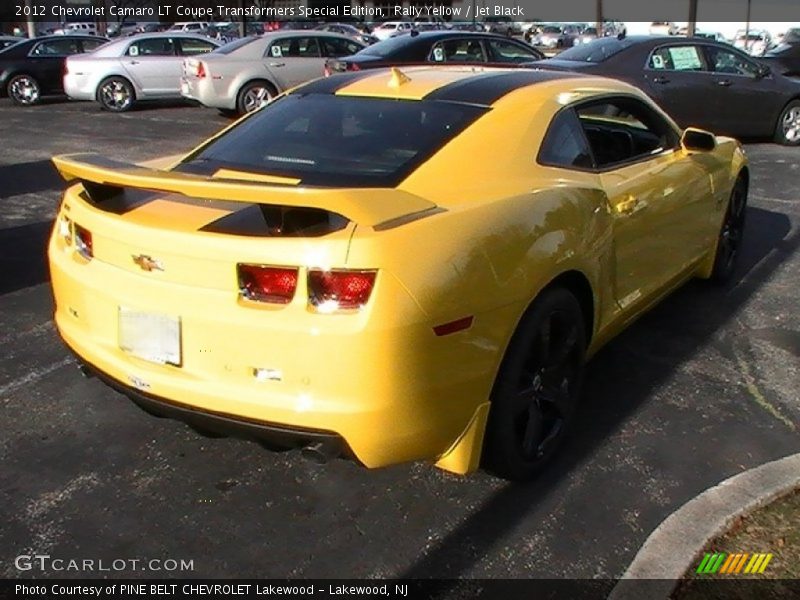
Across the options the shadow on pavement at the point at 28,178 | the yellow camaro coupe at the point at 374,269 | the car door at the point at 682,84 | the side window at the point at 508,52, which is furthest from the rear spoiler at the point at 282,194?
the side window at the point at 508,52

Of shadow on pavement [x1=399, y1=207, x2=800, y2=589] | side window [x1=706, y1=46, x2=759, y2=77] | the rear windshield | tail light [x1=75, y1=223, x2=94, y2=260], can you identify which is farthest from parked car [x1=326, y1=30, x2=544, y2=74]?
tail light [x1=75, y1=223, x2=94, y2=260]

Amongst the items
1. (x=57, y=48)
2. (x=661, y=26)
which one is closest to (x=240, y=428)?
(x=57, y=48)

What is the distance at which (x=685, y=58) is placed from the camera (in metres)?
11.3

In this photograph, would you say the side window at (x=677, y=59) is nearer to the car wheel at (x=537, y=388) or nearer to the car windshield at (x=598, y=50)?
the car windshield at (x=598, y=50)

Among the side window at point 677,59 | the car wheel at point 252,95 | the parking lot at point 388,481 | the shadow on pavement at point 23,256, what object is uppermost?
the side window at point 677,59

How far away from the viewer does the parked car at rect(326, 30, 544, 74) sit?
41.0 feet

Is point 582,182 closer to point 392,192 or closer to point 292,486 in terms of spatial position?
point 392,192

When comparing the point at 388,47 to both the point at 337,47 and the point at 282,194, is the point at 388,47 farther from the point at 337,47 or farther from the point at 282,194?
the point at 282,194

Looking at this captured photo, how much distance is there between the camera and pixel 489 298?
275 centimetres

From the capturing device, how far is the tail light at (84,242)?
3007mm

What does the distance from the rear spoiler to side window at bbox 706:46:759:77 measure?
32.7 feet

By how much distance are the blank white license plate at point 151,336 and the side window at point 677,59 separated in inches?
382

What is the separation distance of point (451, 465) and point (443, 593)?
1.38 feet

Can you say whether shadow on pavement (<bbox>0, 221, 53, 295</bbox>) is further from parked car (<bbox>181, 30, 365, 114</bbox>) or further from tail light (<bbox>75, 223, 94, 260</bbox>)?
parked car (<bbox>181, 30, 365, 114</bbox>)
